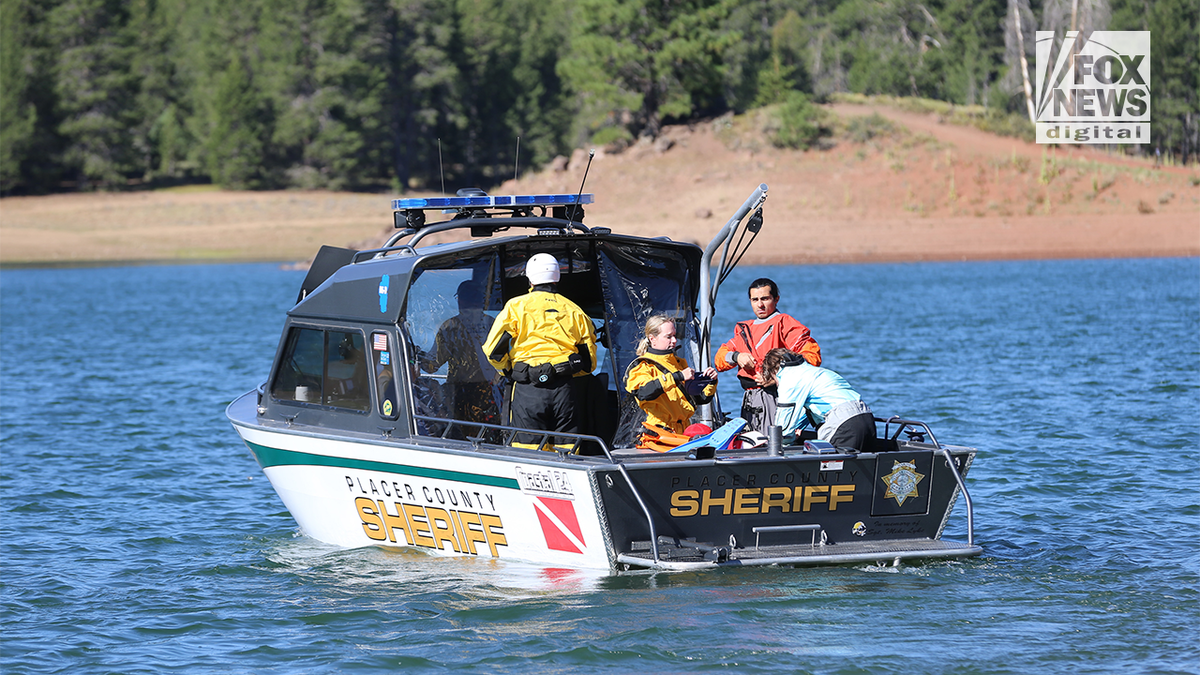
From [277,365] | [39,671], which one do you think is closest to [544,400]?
[277,365]

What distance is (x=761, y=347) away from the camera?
911 centimetres

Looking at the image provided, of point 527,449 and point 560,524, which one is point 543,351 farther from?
point 560,524

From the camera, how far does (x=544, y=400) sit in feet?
27.9

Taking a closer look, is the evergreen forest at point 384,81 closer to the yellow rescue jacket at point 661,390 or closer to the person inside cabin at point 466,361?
the person inside cabin at point 466,361

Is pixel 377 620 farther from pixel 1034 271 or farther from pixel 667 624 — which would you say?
pixel 1034 271

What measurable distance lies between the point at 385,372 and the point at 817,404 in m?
2.88

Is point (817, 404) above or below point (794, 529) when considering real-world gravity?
above

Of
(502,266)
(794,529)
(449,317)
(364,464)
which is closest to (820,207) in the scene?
(502,266)

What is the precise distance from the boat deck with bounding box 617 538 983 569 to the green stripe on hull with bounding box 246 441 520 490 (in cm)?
99

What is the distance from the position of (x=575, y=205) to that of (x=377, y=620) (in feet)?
11.5

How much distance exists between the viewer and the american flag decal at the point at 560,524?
8008mm

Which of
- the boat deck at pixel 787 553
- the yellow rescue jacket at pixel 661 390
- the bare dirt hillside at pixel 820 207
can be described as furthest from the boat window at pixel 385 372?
the bare dirt hillside at pixel 820 207

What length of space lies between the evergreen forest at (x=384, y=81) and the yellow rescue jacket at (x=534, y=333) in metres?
56.1
